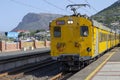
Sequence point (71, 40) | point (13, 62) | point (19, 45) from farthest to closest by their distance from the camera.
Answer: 1. point (19, 45)
2. point (13, 62)
3. point (71, 40)

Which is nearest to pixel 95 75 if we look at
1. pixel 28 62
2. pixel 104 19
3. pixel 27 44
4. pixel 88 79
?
pixel 88 79

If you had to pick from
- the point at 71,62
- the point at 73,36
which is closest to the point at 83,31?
the point at 73,36

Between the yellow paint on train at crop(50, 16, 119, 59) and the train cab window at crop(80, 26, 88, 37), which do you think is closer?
the yellow paint on train at crop(50, 16, 119, 59)

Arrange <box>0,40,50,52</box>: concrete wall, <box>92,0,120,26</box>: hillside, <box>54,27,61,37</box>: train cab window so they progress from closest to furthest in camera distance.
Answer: <box>54,27,61,37</box>: train cab window → <box>0,40,50,52</box>: concrete wall → <box>92,0,120,26</box>: hillside

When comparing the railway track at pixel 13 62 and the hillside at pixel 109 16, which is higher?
the hillside at pixel 109 16

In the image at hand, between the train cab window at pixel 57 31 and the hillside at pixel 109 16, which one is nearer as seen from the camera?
the train cab window at pixel 57 31

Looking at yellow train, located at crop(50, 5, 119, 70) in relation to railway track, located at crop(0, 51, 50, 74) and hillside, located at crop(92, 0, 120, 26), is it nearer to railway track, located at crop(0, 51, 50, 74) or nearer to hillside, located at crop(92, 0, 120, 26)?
railway track, located at crop(0, 51, 50, 74)

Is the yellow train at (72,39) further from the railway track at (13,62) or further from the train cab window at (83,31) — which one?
the railway track at (13,62)

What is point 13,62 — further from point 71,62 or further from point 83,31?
point 83,31

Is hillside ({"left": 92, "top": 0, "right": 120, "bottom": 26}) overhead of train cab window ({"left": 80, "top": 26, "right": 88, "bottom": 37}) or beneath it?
overhead

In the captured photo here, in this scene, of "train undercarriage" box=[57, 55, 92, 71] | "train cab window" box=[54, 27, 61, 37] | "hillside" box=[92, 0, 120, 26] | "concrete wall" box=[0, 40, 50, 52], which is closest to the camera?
"train undercarriage" box=[57, 55, 92, 71]

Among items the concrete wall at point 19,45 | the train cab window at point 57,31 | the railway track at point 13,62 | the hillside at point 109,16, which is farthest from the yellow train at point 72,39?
the hillside at point 109,16

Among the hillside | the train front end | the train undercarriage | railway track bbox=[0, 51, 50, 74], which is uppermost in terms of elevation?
the hillside

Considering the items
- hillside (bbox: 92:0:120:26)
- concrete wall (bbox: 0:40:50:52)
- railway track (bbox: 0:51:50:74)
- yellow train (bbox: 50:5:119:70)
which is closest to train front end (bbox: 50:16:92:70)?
yellow train (bbox: 50:5:119:70)
